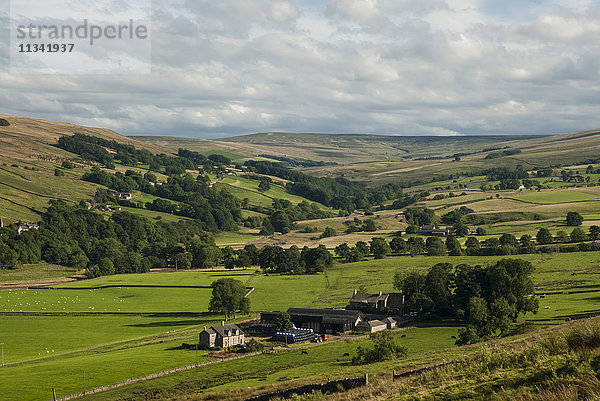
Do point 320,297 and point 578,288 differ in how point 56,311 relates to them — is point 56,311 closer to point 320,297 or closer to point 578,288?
point 320,297

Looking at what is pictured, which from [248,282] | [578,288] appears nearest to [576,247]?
[578,288]

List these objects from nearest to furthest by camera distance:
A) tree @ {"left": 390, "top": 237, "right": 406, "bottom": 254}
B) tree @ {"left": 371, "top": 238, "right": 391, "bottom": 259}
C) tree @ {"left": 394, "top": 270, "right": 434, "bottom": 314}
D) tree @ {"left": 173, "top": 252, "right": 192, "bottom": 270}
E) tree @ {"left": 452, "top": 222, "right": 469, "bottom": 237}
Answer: tree @ {"left": 394, "top": 270, "right": 434, "bottom": 314} < tree @ {"left": 371, "top": 238, "right": 391, "bottom": 259} < tree @ {"left": 390, "top": 237, "right": 406, "bottom": 254} < tree @ {"left": 173, "top": 252, "right": 192, "bottom": 270} < tree @ {"left": 452, "top": 222, "right": 469, "bottom": 237}

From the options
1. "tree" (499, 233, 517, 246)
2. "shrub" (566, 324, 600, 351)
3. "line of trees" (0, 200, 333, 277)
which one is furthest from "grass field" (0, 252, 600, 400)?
"shrub" (566, 324, 600, 351)

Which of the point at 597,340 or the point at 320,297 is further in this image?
the point at 320,297

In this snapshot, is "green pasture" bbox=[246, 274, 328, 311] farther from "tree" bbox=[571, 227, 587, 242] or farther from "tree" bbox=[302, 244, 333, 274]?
"tree" bbox=[571, 227, 587, 242]

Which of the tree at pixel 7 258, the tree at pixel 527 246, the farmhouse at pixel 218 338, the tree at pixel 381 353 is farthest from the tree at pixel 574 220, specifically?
the tree at pixel 7 258

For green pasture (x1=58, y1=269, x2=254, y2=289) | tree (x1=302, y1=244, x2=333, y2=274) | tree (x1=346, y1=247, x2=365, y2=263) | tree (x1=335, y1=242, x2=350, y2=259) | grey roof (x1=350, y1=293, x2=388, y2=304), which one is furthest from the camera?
tree (x1=335, y1=242, x2=350, y2=259)

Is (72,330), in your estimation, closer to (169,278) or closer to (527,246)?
(169,278)
